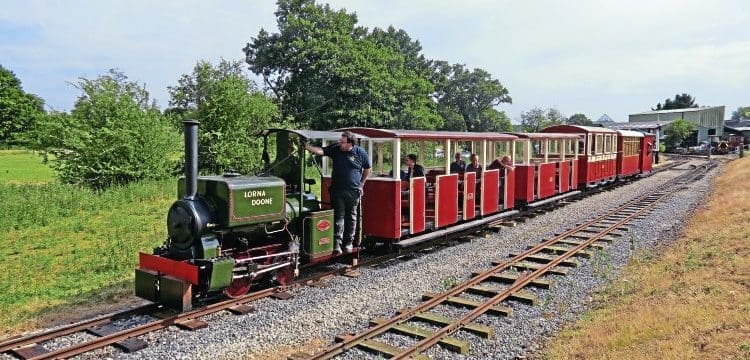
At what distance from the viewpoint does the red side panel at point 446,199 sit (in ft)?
34.5

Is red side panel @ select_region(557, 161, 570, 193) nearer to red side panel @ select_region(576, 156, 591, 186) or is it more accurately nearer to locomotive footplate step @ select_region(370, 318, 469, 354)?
red side panel @ select_region(576, 156, 591, 186)

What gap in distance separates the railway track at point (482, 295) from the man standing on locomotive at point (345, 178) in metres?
1.86

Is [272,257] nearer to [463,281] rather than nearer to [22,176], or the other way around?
[463,281]

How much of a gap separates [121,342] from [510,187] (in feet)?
33.6

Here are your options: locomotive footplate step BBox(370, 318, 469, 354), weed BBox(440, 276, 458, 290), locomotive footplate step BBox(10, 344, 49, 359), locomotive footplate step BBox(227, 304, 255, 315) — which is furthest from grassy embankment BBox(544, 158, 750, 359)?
locomotive footplate step BBox(10, 344, 49, 359)

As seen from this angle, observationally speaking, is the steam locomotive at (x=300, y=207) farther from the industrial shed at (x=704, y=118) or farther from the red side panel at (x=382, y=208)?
the industrial shed at (x=704, y=118)

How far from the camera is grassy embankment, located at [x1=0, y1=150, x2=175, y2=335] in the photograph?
24.1 ft

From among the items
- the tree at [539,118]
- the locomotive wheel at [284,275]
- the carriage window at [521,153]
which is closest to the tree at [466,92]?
the tree at [539,118]

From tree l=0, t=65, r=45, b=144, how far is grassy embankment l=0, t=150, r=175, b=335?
194 ft

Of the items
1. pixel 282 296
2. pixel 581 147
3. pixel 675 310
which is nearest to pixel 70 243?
pixel 282 296

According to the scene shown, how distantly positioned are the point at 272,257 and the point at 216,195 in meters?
1.25

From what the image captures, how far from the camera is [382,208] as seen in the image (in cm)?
924

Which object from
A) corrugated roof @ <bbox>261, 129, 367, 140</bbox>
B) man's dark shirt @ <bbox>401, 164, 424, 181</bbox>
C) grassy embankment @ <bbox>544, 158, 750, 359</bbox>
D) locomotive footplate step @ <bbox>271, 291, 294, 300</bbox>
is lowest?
locomotive footplate step @ <bbox>271, 291, 294, 300</bbox>

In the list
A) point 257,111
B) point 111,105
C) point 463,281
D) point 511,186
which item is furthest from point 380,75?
point 463,281
